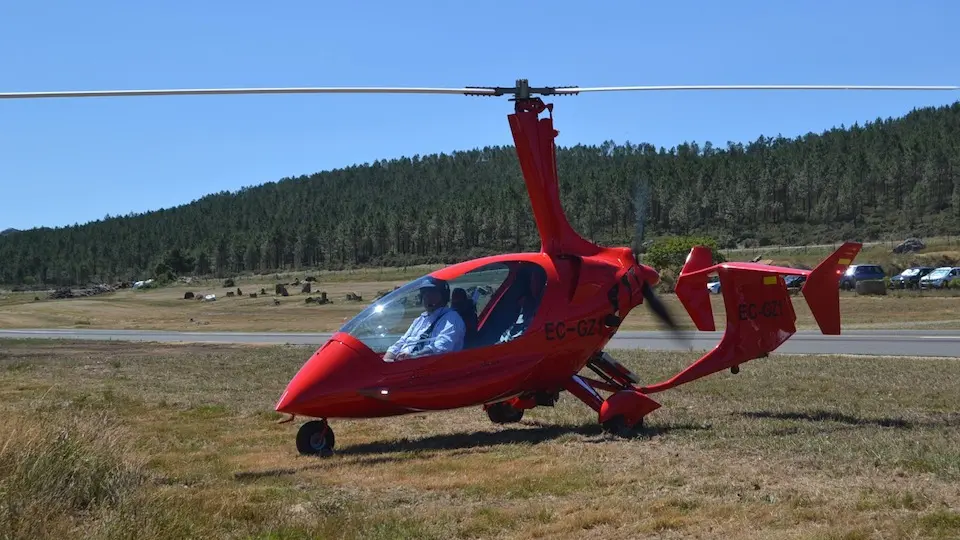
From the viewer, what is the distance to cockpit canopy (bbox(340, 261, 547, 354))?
1141 centimetres

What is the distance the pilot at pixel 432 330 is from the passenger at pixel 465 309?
0.24 ft

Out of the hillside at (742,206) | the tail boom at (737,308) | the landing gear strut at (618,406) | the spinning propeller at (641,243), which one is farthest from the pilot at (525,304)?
the hillside at (742,206)

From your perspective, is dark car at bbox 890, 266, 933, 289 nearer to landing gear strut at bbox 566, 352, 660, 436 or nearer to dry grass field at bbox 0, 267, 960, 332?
dry grass field at bbox 0, 267, 960, 332

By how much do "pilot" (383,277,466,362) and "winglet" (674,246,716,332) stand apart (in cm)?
413

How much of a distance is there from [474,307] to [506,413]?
247cm

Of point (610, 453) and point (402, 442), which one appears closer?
point (610, 453)

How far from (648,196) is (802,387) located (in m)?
5.46

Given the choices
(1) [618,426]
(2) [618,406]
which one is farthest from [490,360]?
(1) [618,426]

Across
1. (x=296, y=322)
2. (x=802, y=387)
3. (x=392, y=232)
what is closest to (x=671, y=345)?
(x=802, y=387)

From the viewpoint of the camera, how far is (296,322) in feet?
182

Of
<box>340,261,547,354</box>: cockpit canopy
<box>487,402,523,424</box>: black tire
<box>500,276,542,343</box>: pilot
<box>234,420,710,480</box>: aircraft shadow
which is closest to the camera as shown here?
<box>234,420,710,480</box>: aircraft shadow

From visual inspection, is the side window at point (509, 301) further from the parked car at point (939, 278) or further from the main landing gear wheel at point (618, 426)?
the parked car at point (939, 278)

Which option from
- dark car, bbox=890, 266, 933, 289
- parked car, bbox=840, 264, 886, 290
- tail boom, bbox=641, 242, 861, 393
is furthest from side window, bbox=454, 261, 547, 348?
dark car, bbox=890, 266, 933, 289

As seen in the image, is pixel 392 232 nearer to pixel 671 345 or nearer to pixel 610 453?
pixel 671 345
